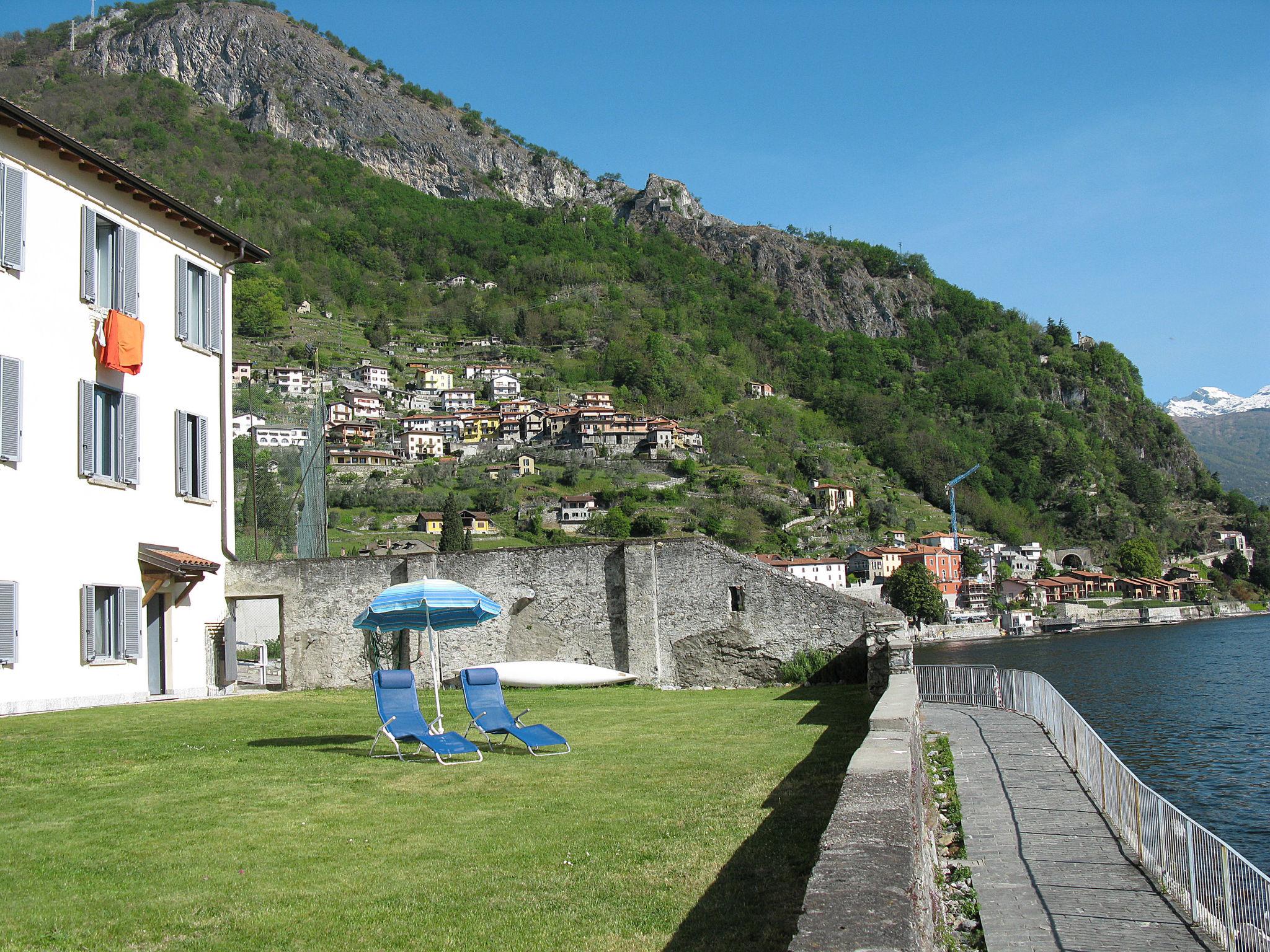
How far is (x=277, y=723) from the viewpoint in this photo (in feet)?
41.2

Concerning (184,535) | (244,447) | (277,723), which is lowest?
(277,723)

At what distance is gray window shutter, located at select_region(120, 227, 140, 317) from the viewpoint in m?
15.7

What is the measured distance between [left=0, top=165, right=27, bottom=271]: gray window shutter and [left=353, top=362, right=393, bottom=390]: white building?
139m

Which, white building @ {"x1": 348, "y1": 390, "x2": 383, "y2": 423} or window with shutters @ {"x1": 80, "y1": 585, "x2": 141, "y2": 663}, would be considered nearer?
window with shutters @ {"x1": 80, "y1": 585, "x2": 141, "y2": 663}

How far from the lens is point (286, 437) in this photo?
2478 centimetres

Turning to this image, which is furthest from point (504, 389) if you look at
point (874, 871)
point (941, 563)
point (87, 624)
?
point (874, 871)

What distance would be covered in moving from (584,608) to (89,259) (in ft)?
32.3

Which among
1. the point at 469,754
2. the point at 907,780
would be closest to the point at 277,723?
the point at 469,754

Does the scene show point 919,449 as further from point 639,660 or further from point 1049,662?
point 639,660

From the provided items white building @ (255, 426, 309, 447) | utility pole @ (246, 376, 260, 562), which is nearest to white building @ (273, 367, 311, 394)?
white building @ (255, 426, 309, 447)

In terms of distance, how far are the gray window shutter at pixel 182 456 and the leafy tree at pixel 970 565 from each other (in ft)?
411

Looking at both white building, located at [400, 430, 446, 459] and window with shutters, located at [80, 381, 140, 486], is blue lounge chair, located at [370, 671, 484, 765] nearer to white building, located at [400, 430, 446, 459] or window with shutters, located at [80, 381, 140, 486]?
window with shutters, located at [80, 381, 140, 486]

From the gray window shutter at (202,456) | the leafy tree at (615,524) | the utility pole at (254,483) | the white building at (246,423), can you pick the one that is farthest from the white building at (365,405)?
the gray window shutter at (202,456)

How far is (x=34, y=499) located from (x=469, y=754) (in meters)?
7.94
